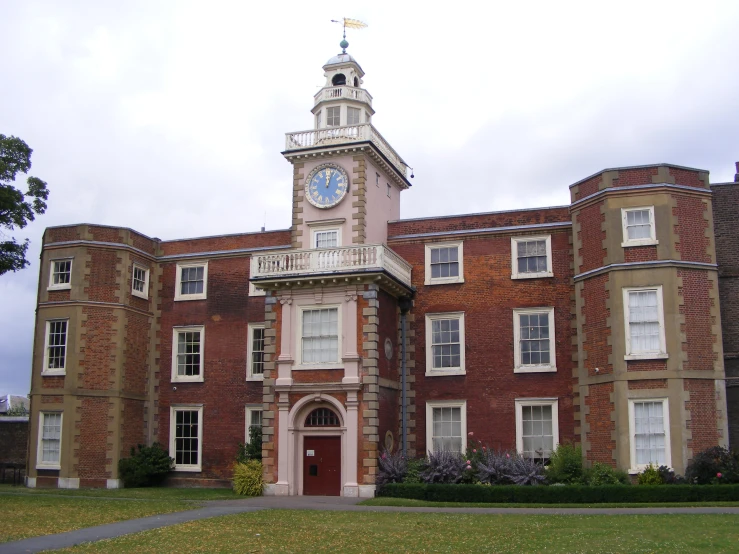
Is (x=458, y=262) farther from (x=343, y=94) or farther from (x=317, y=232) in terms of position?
(x=343, y=94)

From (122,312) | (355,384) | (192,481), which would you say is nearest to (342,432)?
(355,384)

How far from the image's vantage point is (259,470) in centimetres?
2909

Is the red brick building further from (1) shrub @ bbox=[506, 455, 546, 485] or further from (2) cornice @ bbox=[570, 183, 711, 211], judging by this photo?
(1) shrub @ bbox=[506, 455, 546, 485]

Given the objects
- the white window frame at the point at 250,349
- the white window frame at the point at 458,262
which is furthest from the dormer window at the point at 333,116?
the white window frame at the point at 250,349

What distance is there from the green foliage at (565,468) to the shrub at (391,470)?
4786 millimetres

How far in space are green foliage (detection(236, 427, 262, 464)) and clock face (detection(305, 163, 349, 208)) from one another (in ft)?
30.4

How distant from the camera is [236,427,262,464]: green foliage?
102ft

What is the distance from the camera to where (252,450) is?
102 ft

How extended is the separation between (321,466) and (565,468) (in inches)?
327

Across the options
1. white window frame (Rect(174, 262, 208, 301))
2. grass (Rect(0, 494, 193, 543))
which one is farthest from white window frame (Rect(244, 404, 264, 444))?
grass (Rect(0, 494, 193, 543))

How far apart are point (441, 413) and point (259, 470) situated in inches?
275

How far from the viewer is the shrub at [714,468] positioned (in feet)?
80.6

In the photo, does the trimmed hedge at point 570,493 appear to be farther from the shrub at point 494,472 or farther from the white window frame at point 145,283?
the white window frame at point 145,283

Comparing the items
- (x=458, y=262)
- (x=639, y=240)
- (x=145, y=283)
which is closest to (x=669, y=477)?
(x=639, y=240)
